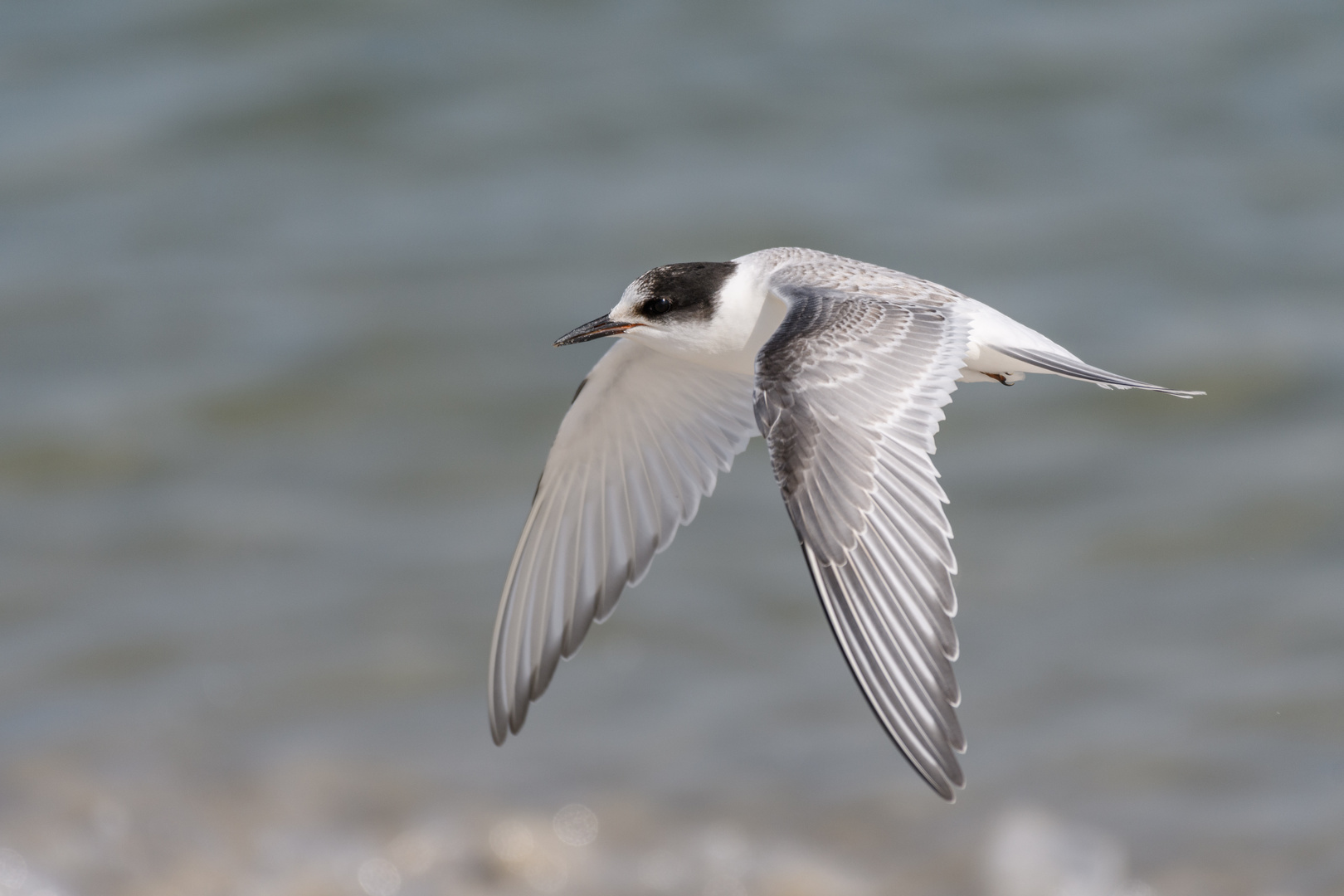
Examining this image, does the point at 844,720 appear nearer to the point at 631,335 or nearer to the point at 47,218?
the point at 631,335

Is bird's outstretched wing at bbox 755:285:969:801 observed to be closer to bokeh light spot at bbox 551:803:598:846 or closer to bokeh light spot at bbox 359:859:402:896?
bokeh light spot at bbox 551:803:598:846

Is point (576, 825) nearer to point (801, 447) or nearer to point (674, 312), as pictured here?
point (674, 312)

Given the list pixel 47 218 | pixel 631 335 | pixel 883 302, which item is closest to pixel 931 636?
pixel 883 302

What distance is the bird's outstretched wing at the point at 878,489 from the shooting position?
3812mm

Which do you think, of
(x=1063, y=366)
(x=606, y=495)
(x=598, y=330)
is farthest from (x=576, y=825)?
(x=1063, y=366)

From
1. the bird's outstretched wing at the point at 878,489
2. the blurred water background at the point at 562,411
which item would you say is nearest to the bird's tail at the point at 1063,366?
the bird's outstretched wing at the point at 878,489

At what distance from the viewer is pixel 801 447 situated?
13.9 ft

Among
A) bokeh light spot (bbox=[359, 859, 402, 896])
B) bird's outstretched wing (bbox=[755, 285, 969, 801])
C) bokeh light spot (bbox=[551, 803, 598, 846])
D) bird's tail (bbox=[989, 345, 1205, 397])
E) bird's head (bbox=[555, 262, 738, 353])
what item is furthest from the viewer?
bokeh light spot (bbox=[551, 803, 598, 846])

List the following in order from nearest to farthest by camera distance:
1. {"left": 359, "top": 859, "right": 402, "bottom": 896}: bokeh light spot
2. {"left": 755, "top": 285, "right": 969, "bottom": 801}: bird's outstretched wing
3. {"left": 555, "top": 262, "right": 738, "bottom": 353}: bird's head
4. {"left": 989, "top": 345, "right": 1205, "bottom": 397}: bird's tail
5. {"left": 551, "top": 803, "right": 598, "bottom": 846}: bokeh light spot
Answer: {"left": 755, "top": 285, "right": 969, "bottom": 801}: bird's outstretched wing → {"left": 989, "top": 345, "right": 1205, "bottom": 397}: bird's tail → {"left": 555, "top": 262, "right": 738, "bottom": 353}: bird's head → {"left": 359, "top": 859, "right": 402, "bottom": 896}: bokeh light spot → {"left": 551, "top": 803, "right": 598, "bottom": 846}: bokeh light spot

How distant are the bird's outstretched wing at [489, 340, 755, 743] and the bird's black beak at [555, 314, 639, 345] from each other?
0.48 metres

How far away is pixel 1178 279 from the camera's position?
10.9m

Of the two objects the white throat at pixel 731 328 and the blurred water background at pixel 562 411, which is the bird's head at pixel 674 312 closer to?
the white throat at pixel 731 328

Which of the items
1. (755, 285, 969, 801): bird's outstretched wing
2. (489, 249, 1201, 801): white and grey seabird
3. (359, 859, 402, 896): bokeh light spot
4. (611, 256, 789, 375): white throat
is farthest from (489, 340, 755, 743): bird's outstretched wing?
(359, 859, 402, 896): bokeh light spot

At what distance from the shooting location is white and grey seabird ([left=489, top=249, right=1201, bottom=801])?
3.91 meters
